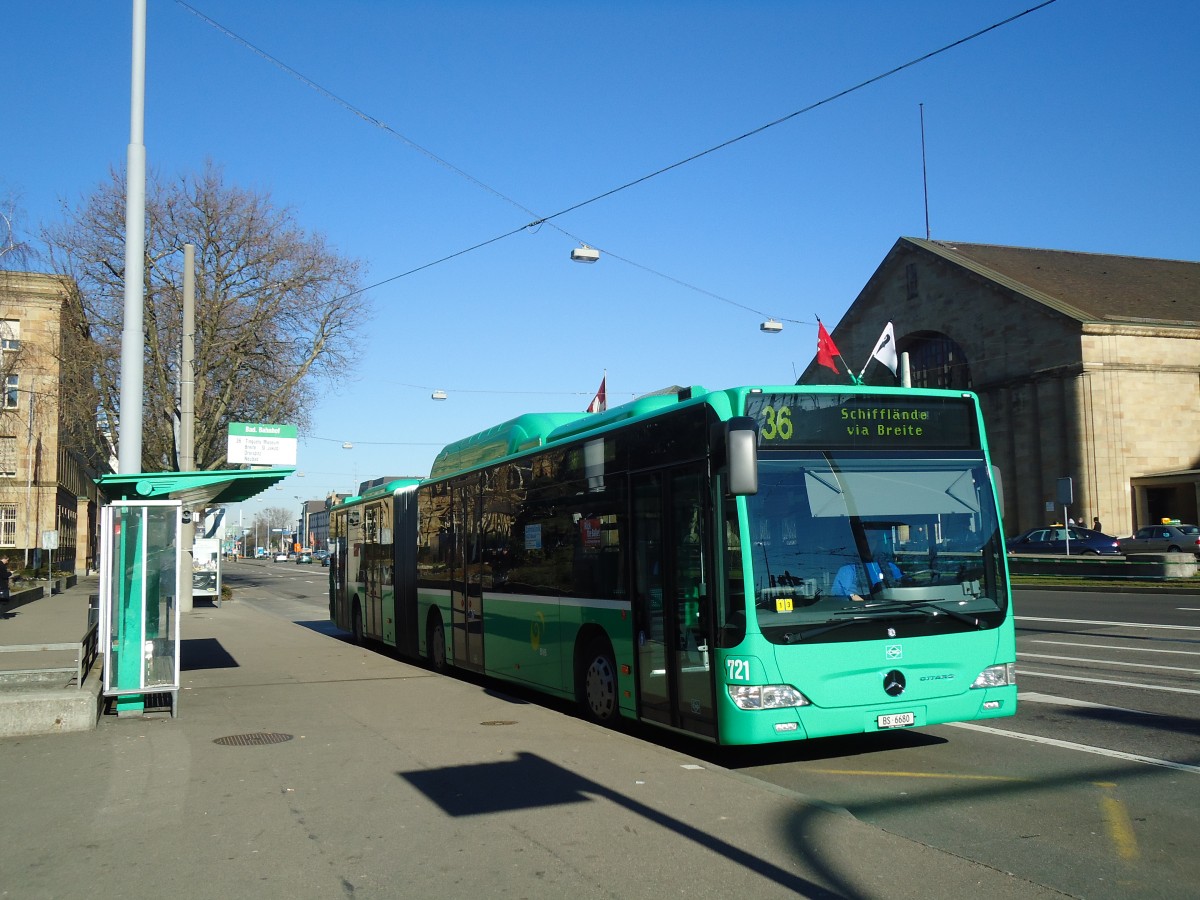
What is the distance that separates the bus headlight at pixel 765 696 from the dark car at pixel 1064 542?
42623mm

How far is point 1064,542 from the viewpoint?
50156 mm

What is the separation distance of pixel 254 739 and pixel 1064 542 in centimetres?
4710

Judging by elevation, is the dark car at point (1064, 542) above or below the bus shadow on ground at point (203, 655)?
above

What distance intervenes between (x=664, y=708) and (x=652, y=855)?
3.28m

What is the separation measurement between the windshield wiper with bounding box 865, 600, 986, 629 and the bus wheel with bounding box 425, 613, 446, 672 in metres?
8.79

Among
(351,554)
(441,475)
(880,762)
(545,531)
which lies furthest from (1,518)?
(880,762)

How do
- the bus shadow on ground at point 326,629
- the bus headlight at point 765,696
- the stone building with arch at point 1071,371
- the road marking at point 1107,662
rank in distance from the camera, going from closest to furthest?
the bus headlight at point 765,696, the road marking at point 1107,662, the bus shadow on ground at point 326,629, the stone building with arch at point 1071,371

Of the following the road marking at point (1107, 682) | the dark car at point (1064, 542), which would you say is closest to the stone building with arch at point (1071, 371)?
the dark car at point (1064, 542)

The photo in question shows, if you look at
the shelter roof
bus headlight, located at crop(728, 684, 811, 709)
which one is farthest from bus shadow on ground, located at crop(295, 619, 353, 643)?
bus headlight, located at crop(728, 684, 811, 709)

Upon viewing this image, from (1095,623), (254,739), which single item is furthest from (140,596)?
(1095,623)

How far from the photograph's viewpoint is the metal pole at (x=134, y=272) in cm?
1189

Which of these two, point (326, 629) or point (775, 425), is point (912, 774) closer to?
point (775, 425)

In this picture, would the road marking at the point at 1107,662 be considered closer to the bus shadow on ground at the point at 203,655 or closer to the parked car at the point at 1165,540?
the bus shadow on ground at the point at 203,655

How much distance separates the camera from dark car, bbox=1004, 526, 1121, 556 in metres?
49.0
